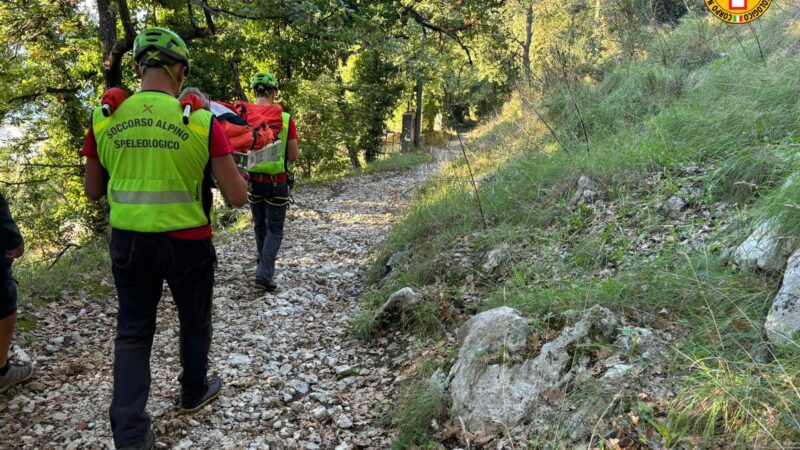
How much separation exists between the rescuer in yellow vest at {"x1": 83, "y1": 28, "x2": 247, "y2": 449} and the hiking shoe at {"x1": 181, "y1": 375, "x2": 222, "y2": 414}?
40 centimetres

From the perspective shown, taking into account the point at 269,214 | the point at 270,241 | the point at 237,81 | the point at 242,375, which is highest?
the point at 237,81

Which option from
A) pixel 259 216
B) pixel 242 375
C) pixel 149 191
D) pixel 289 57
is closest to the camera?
pixel 149 191

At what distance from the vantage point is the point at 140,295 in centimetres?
269

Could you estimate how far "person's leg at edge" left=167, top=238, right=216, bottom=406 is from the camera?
8.87ft

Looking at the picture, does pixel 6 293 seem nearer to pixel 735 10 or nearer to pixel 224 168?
pixel 224 168

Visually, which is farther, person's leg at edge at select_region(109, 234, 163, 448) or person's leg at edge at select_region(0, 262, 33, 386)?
person's leg at edge at select_region(0, 262, 33, 386)

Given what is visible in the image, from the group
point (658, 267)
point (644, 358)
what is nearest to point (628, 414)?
point (644, 358)

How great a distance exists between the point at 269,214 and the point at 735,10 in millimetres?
7384

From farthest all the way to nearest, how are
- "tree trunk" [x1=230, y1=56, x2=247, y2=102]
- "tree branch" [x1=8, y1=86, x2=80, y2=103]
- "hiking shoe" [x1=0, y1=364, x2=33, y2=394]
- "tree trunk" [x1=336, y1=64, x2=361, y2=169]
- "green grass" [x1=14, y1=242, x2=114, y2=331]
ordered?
"tree trunk" [x1=336, y1=64, x2=361, y2=169] < "tree branch" [x1=8, y1=86, x2=80, y2=103] < "tree trunk" [x1=230, y1=56, x2=247, y2=102] < "green grass" [x1=14, y1=242, x2=114, y2=331] < "hiking shoe" [x1=0, y1=364, x2=33, y2=394]

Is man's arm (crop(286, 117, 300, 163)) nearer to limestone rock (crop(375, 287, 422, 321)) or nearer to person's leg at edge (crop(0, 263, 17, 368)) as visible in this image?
limestone rock (crop(375, 287, 422, 321))

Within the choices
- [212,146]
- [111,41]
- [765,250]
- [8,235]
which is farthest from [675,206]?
[111,41]

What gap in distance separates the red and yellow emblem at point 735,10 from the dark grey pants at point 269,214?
6768 mm

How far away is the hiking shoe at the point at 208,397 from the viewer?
10.2ft

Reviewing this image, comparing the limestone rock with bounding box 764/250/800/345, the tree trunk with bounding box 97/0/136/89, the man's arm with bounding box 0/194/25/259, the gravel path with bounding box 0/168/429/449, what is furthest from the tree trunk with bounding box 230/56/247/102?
the limestone rock with bounding box 764/250/800/345
